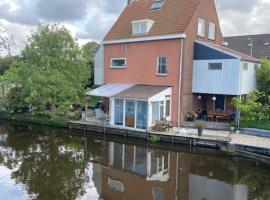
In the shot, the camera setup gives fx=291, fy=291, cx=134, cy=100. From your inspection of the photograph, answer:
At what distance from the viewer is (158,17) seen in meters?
23.8

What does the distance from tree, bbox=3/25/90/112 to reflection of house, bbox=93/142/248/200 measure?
9.83 m

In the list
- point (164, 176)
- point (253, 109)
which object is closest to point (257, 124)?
point (253, 109)

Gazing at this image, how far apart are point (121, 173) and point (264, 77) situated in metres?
15.0

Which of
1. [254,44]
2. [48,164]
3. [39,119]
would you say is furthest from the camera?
[254,44]

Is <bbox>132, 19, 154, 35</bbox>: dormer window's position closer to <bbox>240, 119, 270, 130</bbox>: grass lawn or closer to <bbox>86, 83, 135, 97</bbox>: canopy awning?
<bbox>86, 83, 135, 97</bbox>: canopy awning

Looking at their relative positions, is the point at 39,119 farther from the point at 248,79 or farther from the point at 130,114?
the point at 248,79

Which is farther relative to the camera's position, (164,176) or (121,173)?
(121,173)

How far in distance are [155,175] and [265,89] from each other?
1381 centimetres

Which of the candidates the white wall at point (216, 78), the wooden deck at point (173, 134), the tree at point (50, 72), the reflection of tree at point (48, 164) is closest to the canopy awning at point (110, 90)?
the wooden deck at point (173, 134)

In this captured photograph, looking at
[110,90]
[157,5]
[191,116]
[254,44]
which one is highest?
[157,5]

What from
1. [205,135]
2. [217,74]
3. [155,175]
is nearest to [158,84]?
[217,74]

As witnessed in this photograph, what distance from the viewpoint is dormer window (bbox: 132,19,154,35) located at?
23.2 m

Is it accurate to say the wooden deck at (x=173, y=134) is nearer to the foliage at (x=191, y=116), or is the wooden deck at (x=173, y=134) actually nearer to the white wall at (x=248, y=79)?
the foliage at (x=191, y=116)

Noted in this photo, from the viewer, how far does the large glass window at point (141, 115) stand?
67.5ft
